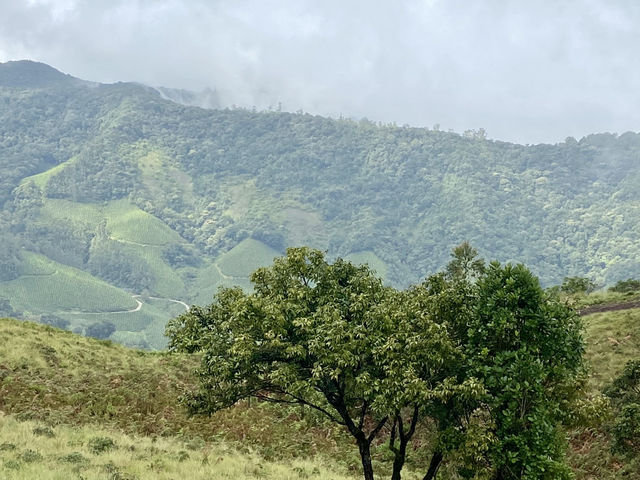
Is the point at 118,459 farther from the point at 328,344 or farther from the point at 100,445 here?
the point at 328,344

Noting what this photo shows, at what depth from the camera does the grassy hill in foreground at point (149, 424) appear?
81.6 ft

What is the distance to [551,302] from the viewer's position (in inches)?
690

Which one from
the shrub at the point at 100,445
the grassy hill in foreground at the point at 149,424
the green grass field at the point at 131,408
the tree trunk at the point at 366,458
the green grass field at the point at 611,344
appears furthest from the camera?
the green grass field at the point at 611,344

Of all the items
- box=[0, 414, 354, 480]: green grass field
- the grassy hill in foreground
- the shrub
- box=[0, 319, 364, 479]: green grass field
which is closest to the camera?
box=[0, 414, 354, 480]: green grass field

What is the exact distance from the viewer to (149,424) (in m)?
34.7

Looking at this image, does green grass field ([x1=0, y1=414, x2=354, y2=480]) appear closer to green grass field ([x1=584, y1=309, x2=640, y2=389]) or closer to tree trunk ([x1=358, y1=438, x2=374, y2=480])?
tree trunk ([x1=358, y1=438, x2=374, y2=480])

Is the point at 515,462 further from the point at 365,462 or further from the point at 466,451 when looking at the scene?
the point at 365,462

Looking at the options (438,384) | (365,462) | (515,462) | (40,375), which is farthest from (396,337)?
(40,375)

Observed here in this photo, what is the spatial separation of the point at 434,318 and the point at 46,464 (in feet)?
53.7

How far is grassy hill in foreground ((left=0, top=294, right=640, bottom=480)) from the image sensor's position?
979 inches

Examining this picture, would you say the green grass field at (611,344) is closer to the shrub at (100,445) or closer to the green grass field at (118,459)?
the green grass field at (118,459)

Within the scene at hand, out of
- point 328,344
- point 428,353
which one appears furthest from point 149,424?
point 428,353

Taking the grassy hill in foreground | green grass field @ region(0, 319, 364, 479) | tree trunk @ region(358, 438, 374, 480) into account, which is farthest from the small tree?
green grass field @ region(0, 319, 364, 479)

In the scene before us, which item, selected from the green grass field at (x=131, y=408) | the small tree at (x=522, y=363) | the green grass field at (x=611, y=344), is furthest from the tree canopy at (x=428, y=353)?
the green grass field at (x=611, y=344)
